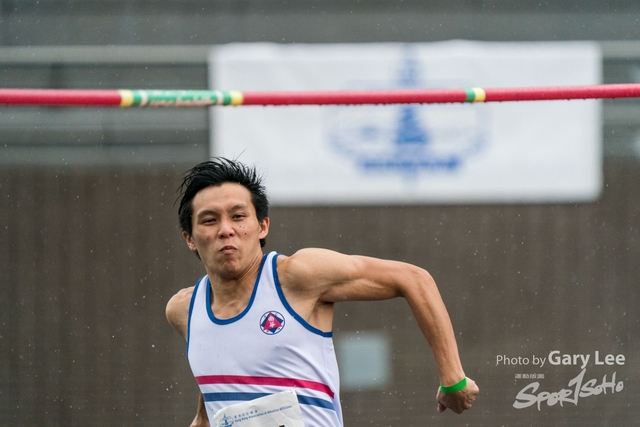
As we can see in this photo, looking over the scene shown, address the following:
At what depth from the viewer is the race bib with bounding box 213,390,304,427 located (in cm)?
259

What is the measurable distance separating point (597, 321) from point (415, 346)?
1.00 metres

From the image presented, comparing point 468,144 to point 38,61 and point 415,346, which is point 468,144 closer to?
point 415,346

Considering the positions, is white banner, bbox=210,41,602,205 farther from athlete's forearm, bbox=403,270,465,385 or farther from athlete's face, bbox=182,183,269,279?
athlete's forearm, bbox=403,270,465,385

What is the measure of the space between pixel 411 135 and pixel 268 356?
2165 mm

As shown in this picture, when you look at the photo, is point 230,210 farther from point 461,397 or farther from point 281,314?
point 461,397

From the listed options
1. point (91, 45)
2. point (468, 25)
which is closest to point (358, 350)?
point (468, 25)

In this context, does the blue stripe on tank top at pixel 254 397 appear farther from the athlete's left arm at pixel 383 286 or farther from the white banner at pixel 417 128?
the white banner at pixel 417 128

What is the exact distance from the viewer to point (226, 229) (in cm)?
265

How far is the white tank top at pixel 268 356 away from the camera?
259cm

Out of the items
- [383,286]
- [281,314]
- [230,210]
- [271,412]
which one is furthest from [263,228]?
[271,412]

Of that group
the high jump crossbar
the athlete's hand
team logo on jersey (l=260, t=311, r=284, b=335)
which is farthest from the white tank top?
the high jump crossbar

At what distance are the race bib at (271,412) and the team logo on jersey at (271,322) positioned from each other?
0.20 m

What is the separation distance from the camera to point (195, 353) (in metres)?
2.70

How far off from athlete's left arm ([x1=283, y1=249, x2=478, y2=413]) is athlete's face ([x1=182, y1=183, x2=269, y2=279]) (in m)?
0.16
